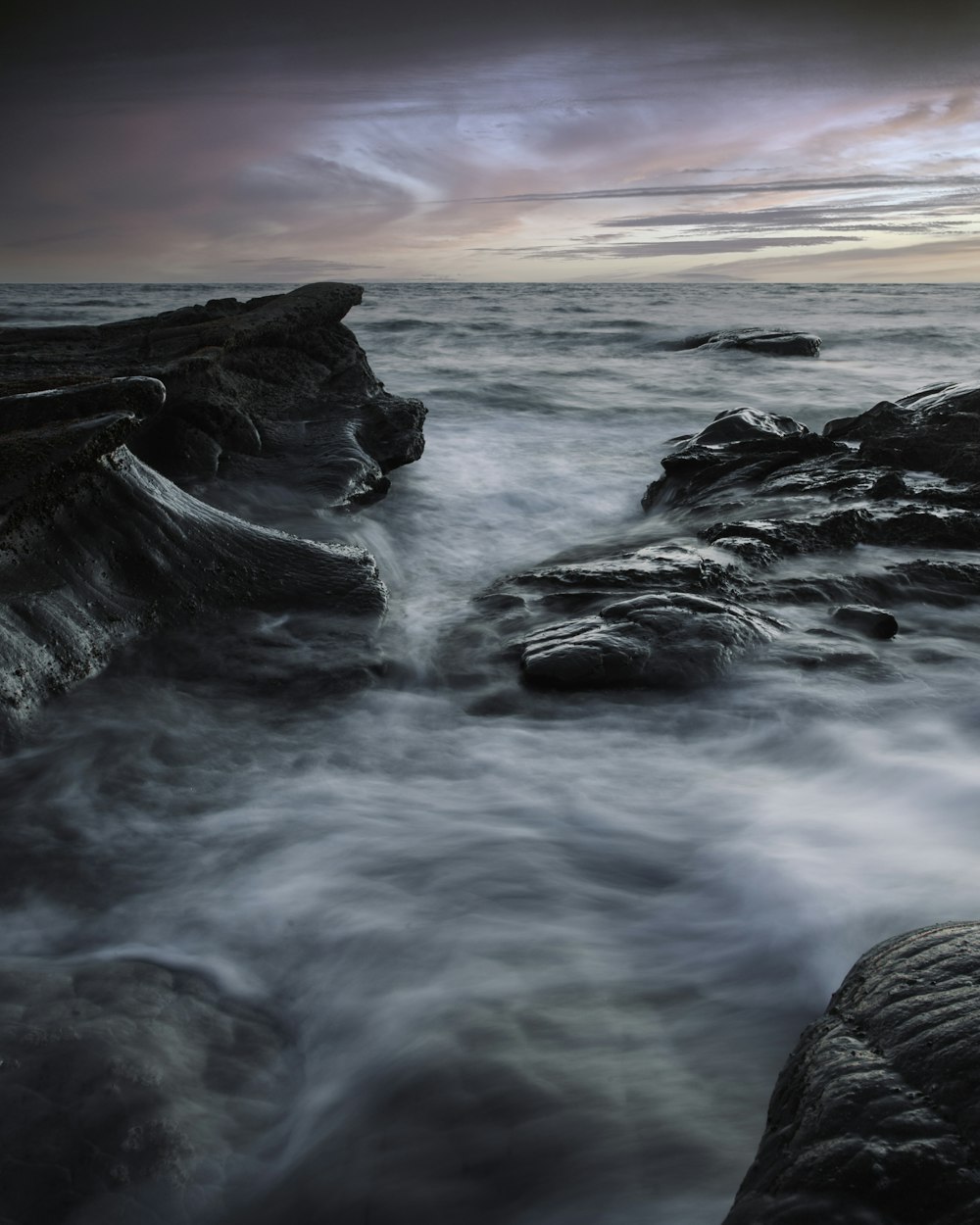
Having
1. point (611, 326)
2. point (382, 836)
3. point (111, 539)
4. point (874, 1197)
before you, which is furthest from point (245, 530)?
point (611, 326)

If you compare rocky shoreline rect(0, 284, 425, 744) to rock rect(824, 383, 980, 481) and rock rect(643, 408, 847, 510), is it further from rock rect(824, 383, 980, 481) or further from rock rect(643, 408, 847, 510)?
rock rect(824, 383, 980, 481)

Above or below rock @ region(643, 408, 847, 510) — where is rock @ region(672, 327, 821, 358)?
above

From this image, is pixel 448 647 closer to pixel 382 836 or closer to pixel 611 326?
pixel 382 836

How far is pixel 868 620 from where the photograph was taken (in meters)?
5.05

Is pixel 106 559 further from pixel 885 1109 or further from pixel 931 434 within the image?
pixel 931 434

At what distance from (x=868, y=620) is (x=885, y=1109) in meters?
3.87

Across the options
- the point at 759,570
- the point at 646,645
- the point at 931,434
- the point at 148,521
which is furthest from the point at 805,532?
the point at 148,521

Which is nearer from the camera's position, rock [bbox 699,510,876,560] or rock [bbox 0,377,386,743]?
rock [bbox 0,377,386,743]

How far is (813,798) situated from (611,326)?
84.1 ft

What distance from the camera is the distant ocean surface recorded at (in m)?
2.16

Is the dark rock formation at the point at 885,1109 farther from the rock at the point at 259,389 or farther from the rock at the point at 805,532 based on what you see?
the rock at the point at 259,389

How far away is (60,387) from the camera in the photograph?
4.99m

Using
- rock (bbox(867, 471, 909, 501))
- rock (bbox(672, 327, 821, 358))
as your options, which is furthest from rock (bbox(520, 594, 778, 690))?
rock (bbox(672, 327, 821, 358))

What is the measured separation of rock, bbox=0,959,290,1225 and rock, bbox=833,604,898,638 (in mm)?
3774
